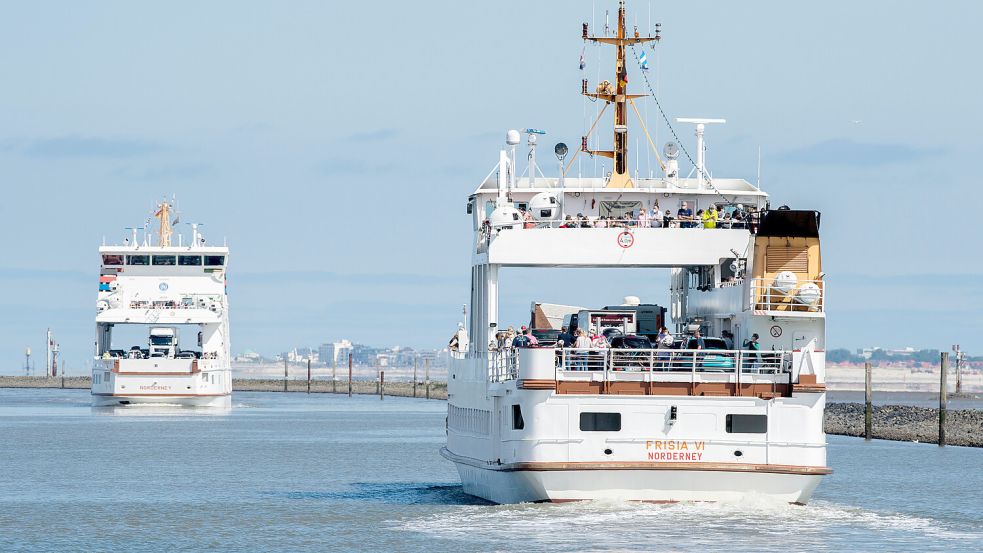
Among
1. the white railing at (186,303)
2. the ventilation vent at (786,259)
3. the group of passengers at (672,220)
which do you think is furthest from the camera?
the white railing at (186,303)

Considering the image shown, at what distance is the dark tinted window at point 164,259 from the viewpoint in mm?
101688

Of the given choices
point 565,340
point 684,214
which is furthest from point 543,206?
point 565,340

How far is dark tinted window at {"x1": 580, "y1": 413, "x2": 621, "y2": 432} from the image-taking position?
3111 centimetres

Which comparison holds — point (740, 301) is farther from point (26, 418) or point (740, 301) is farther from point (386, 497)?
point (26, 418)

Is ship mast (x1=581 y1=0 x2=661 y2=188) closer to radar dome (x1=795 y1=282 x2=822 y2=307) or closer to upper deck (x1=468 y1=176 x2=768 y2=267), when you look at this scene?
upper deck (x1=468 y1=176 x2=768 y2=267)

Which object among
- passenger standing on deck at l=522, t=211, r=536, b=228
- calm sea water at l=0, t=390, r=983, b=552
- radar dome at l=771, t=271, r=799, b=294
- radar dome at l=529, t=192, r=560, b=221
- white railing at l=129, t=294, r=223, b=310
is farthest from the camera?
white railing at l=129, t=294, r=223, b=310

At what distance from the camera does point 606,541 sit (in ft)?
97.8

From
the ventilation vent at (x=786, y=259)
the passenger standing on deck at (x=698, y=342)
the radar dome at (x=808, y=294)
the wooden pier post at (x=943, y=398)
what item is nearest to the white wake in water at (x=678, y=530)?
the passenger standing on deck at (x=698, y=342)

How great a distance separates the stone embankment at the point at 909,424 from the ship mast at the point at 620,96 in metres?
31.3

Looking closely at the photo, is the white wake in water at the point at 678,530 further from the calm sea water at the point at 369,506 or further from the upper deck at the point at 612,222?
the upper deck at the point at 612,222

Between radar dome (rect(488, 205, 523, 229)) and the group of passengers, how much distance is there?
9.8 inches

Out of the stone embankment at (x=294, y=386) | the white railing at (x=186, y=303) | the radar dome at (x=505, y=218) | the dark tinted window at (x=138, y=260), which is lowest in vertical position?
the stone embankment at (x=294, y=386)

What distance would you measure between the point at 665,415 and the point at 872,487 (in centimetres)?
1753

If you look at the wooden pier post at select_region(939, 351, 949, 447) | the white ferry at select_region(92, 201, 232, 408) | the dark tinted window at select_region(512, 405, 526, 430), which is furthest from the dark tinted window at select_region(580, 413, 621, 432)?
the white ferry at select_region(92, 201, 232, 408)
